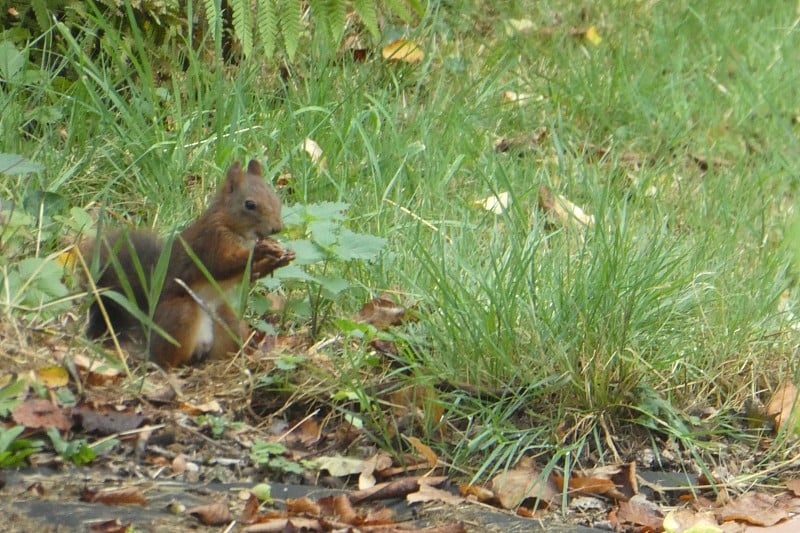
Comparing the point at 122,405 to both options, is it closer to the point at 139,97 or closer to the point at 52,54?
the point at 139,97

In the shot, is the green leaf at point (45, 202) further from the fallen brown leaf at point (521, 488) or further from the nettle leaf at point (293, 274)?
the fallen brown leaf at point (521, 488)

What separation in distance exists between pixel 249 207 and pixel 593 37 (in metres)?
3.17

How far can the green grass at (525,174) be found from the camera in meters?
3.25

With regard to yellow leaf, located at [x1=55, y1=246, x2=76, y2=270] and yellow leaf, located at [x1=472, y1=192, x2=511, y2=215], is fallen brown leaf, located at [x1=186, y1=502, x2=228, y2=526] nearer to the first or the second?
yellow leaf, located at [x1=55, y1=246, x2=76, y2=270]

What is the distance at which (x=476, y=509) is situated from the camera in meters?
2.85

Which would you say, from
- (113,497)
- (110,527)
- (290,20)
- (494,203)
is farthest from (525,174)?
(110,527)

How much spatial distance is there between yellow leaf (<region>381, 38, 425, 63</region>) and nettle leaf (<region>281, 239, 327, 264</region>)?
6.95 ft

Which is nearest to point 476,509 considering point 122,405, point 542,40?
point 122,405

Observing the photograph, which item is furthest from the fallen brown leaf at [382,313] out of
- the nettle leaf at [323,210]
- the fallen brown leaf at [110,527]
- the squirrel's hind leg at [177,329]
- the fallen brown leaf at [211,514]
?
the fallen brown leaf at [110,527]

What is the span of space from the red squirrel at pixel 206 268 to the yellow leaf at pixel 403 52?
2166 mm

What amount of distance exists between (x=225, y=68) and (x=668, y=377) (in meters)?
2.48

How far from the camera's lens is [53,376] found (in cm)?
292

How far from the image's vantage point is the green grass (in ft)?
10.7

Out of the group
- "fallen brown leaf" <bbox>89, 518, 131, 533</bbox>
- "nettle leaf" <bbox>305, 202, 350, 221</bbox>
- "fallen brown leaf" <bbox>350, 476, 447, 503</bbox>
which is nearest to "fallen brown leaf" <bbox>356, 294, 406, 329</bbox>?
"nettle leaf" <bbox>305, 202, 350, 221</bbox>
